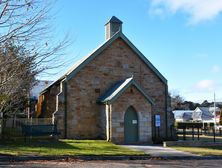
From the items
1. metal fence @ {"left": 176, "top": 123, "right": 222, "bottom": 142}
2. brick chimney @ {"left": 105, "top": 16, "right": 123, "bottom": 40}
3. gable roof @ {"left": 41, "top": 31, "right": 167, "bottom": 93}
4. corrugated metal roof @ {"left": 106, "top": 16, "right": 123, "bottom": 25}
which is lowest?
metal fence @ {"left": 176, "top": 123, "right": 222, "bottom": 142}

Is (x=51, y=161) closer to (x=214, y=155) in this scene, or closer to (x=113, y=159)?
(x=113, y=159)

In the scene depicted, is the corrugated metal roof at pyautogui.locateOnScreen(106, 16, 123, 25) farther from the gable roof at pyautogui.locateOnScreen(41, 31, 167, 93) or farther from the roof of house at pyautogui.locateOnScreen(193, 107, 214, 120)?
the roof of house at pyautogui.locateOnScreen(193, 107, 214, 120)

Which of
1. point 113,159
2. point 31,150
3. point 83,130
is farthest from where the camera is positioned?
point 83,130

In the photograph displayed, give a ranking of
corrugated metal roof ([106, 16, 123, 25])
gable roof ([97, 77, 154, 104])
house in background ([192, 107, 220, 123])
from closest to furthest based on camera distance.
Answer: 1. gable roof ([97, 77, 154, 104])
2. corrugated metal roof ([106, 16, 123, 25])
3. house in background ([192, 107, 220, 123])

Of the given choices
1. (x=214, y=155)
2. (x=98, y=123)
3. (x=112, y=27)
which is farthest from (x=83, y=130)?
(x=214, y=155)

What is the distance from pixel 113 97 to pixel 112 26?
8240 millimetres

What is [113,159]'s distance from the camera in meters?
17.3

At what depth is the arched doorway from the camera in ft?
87.2

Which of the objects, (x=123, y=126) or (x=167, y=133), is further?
(x=167, y=133)

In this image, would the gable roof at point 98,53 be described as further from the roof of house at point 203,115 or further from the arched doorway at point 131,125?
the roof of house at point 203,115

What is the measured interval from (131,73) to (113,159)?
13904 mm

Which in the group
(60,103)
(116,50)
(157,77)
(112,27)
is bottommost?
(60,103)

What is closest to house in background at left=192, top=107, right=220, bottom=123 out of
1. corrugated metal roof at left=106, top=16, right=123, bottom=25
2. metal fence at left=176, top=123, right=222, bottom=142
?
metal fence at left=176, top=123, right=222, bottom=142

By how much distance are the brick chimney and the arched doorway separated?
778 cm
